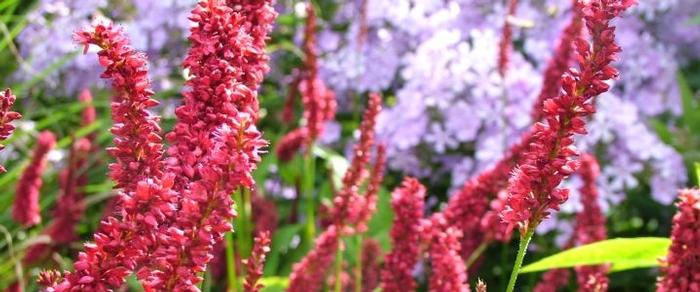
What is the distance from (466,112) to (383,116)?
318 mm

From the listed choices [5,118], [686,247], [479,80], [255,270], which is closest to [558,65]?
[686,247]

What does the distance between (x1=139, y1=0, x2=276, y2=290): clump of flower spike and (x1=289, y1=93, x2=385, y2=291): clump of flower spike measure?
0.56 meters

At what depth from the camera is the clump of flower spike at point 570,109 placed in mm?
883

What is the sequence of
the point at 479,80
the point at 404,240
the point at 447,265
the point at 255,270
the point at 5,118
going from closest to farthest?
the point at 5,118
the point at 255,270
the point at 447,265
the point at 404,240
the point at 479,80

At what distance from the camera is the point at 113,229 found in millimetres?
777

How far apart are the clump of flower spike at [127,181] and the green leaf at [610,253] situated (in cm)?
70

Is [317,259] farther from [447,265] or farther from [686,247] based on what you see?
[686,247]

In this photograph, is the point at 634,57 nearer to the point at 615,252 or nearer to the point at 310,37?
the point at 310,37

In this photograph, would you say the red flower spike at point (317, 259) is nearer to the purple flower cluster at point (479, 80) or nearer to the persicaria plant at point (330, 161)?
the persicaria plant at point (330, 161)

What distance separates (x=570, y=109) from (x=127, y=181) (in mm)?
364

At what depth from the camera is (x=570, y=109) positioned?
891 millimetres

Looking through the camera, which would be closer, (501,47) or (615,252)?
(615,252)

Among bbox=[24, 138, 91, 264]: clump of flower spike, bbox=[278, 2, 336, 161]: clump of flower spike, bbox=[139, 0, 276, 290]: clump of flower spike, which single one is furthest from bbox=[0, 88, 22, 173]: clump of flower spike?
bbox=[24, 138, 91, 264]: clump of flower spike

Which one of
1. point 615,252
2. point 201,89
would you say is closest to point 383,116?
point 615,252
